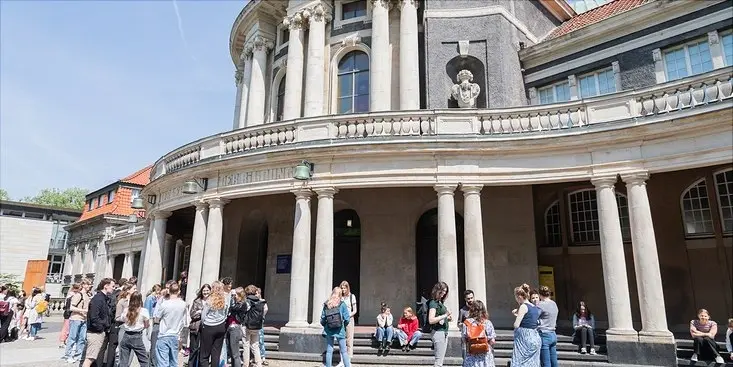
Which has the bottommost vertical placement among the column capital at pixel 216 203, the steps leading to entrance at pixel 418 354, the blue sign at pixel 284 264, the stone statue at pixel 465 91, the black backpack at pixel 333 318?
the steps leading to entrance at pixel 418 354

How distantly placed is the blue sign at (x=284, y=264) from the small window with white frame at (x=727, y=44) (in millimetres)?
15032

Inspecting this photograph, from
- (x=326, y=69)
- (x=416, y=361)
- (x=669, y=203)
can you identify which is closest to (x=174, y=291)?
(x=416, y=361)

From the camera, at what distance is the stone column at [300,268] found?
40.6ft

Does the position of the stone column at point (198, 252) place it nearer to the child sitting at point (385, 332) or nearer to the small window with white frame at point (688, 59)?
the child sitting at point (385, 332)

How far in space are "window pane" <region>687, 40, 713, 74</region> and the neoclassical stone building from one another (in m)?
0.06

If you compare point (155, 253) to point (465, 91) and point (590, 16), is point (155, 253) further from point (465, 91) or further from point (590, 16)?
point (590, 16)

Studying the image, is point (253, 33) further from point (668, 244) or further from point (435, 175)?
point (668, 244)

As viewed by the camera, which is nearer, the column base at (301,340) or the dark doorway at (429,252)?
the column base at (301,340)

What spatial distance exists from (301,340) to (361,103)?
10.2m

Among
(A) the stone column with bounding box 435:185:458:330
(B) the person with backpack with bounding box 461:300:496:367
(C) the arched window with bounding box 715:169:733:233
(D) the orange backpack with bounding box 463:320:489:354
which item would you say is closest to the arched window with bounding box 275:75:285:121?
(A) the stone column with bounding box 435:185:458:330

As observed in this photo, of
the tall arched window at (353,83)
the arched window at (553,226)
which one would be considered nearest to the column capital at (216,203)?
the tall arched window at (353,83)

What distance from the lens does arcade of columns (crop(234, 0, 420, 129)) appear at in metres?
17.7

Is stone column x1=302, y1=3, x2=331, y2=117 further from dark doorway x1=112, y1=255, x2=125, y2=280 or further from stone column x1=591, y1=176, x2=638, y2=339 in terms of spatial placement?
dark doorway x1=112, y1=255, x2=125, y2=280

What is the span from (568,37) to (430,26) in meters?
5.00
